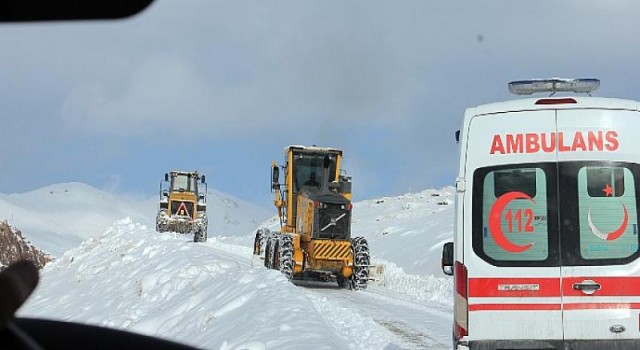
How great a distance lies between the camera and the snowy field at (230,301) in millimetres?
11820

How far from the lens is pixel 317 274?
76.0 feet

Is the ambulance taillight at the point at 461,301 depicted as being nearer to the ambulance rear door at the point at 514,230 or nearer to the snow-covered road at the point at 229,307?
the ambulance rear door at the point at 514,230

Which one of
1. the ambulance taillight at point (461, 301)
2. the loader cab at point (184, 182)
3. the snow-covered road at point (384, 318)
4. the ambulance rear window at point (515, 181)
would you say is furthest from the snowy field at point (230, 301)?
the loader cab at point (184, 182)

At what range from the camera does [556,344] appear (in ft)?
22.8

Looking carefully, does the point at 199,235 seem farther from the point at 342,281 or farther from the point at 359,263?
the point at 359,263

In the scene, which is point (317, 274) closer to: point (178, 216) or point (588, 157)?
point (588, 157)

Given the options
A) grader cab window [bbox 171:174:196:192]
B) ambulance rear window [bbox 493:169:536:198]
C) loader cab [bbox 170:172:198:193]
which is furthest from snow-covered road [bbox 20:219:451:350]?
grader cab window [bbox 171:174:196:192]

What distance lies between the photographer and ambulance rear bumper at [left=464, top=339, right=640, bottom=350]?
6832 mm

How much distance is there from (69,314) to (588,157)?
1567 centimetres

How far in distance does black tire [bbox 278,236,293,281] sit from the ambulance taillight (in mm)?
13135

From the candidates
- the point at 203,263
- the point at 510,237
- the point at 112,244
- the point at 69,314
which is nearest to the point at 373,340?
the point at 510,237

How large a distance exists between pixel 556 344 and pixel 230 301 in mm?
8244

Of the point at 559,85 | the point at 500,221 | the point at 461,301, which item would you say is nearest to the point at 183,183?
the point at 559,85

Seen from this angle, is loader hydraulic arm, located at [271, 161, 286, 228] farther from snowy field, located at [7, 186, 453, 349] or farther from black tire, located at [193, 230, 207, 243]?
black tire, located at [193, 230, 207, 243]
